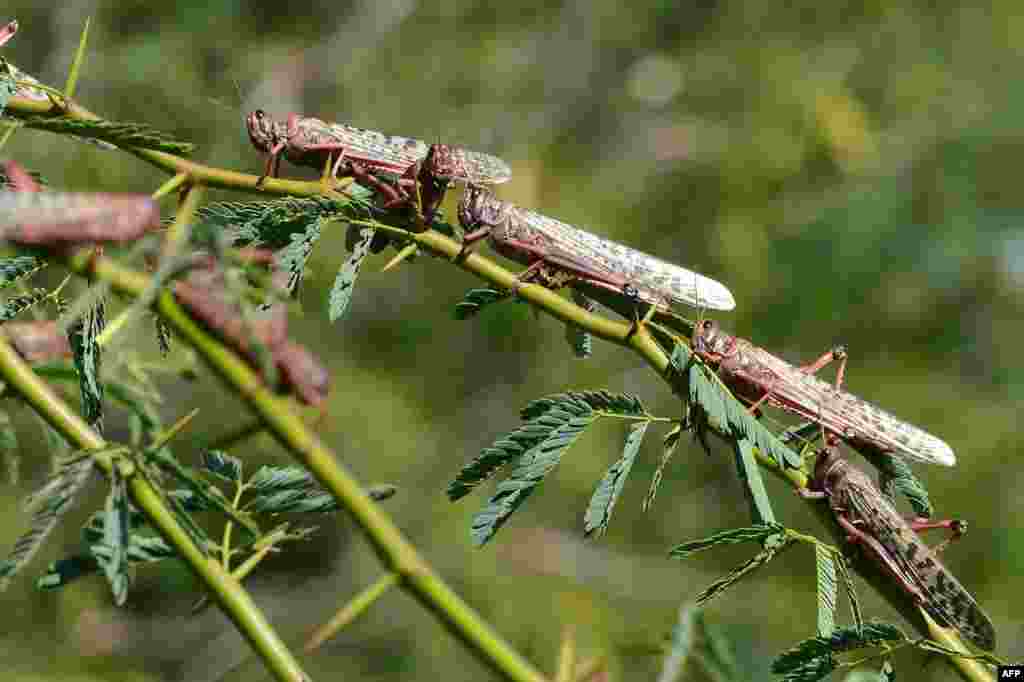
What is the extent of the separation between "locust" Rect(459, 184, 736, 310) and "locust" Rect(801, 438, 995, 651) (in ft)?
1.29

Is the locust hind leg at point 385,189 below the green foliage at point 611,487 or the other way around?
the other way around

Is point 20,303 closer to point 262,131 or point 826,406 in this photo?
point 262,131

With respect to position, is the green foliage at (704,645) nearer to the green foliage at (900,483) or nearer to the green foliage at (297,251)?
the green foliage at (900,483)

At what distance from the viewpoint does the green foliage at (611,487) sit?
1436 millimetres

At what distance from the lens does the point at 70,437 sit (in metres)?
1.14

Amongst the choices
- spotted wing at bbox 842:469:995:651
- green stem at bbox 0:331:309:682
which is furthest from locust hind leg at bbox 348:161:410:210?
spotted wing at bbox 842:469:995:651

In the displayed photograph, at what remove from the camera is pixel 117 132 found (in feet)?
4.28

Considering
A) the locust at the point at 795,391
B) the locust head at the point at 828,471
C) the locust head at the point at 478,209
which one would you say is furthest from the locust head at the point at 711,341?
the locust head at the point at 478,209

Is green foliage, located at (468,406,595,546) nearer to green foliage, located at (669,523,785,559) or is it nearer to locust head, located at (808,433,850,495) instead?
green foliage, located at (669,523,785,559)

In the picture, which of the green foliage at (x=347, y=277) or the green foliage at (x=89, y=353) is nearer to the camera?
the green foliage at (x=89, y=353)

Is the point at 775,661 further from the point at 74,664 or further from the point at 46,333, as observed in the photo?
the point at 74,664

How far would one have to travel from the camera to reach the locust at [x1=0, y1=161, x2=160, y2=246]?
0.92 metres

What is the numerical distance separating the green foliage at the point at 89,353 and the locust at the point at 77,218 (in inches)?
15.1

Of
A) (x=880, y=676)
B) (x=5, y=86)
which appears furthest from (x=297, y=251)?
(x=880, y=676)
